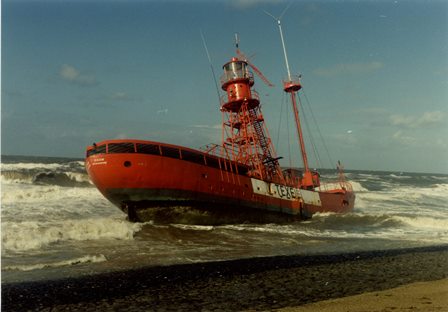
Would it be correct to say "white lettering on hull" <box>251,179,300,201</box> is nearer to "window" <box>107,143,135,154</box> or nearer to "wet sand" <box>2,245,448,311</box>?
"window" <box>107,143,135,154</box>

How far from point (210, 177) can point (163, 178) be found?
2.85m

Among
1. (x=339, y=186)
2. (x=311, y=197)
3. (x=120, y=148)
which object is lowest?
(x=339, y=186)

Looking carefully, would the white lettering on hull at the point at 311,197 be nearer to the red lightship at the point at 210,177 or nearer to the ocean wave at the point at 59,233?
the red lightship at the point at 210,177

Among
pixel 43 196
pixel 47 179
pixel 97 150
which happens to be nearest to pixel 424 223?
pixel 97 150

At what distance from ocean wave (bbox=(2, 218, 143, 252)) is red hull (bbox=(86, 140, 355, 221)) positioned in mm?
1622

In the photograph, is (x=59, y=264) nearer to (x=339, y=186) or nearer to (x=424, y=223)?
(x=424, y=223)

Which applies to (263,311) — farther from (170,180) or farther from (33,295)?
(170,180)

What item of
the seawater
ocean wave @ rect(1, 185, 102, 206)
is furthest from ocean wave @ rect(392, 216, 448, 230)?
ocean wave @ rect(1, 185, 102, 206)

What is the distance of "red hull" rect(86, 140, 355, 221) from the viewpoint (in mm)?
16531

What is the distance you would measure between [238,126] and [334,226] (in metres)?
10.2

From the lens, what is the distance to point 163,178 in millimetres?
17016

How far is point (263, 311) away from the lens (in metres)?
5.35

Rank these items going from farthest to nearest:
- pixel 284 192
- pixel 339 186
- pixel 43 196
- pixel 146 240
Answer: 1. pixel 339 186
2. pixel 43 196
3. pixel 284 192
4. pixel 146 240

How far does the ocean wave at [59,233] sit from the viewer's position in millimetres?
11867
